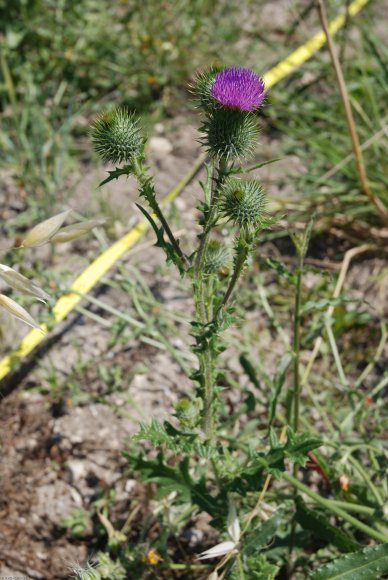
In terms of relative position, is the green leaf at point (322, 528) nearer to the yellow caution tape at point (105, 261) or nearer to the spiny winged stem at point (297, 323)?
the spiny winged stem at point (297, 323)

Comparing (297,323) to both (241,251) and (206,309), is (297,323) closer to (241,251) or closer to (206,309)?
(206,309)

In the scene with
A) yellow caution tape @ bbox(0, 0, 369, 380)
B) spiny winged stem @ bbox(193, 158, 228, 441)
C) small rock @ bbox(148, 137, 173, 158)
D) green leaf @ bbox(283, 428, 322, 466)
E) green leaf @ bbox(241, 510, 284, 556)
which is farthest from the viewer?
small rock @ bbox(148, 137, 173, 158)

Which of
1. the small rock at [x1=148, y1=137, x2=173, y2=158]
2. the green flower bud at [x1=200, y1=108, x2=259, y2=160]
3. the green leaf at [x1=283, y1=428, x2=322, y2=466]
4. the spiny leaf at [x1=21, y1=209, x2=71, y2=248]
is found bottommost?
the spiny leaf at [x1=21, y1=209, x2=71, y2=248]

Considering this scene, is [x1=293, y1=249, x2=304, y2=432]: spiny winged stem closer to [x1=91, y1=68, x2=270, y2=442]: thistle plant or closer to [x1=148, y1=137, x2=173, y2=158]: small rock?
[x1=91, y1=68, x2=270, y2=442]: thistle plant

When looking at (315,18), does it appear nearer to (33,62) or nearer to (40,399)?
(33,62)

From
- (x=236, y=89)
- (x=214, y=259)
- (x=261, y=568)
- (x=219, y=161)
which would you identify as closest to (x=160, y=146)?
(x=214, y=259)

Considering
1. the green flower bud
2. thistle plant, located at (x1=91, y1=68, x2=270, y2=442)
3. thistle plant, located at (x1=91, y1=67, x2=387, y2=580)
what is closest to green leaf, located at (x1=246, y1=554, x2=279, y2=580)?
thistle plant, located at (x1=91, y1=67, x2=387, y2=580)
